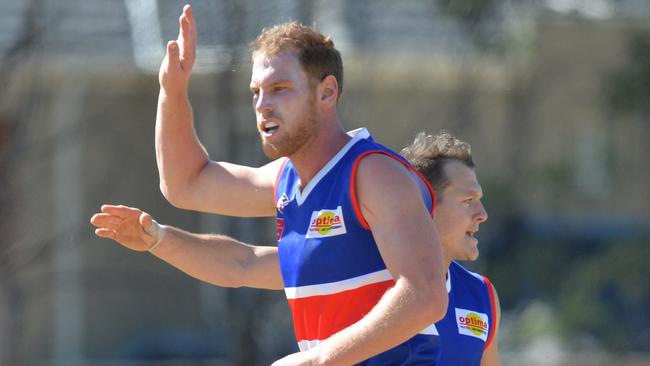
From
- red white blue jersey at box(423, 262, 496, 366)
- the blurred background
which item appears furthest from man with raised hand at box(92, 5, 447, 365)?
the blurred background

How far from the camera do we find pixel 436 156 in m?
4.31

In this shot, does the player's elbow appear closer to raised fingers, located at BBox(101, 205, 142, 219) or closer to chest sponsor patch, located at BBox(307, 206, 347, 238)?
raised fingers, located at BBox(101, 205, 142, 219)

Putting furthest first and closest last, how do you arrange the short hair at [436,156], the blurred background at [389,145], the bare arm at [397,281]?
1. the blurred background at [389,145]
2. the short hair at [436,156]
3. the bare arm at [397,281]

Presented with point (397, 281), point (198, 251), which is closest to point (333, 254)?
point (397, 281)

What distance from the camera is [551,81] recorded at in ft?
41.7

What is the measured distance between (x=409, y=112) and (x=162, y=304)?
336 cm

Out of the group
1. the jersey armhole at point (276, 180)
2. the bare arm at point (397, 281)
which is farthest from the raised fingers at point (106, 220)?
the bare arm at point (397, 281)

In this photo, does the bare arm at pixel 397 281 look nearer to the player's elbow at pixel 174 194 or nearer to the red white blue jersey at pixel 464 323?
the red white blue jersey at pixel 464 323

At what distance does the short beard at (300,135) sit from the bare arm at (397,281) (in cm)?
31

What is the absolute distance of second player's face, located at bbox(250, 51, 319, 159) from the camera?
358 centimetres

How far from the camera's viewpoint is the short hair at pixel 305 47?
3.62 meters

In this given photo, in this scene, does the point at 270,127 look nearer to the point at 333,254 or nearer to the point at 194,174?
the point at 333,254

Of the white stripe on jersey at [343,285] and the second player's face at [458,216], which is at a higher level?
the second player's face at [458,216]

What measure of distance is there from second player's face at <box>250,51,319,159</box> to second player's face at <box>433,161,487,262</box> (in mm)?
806
